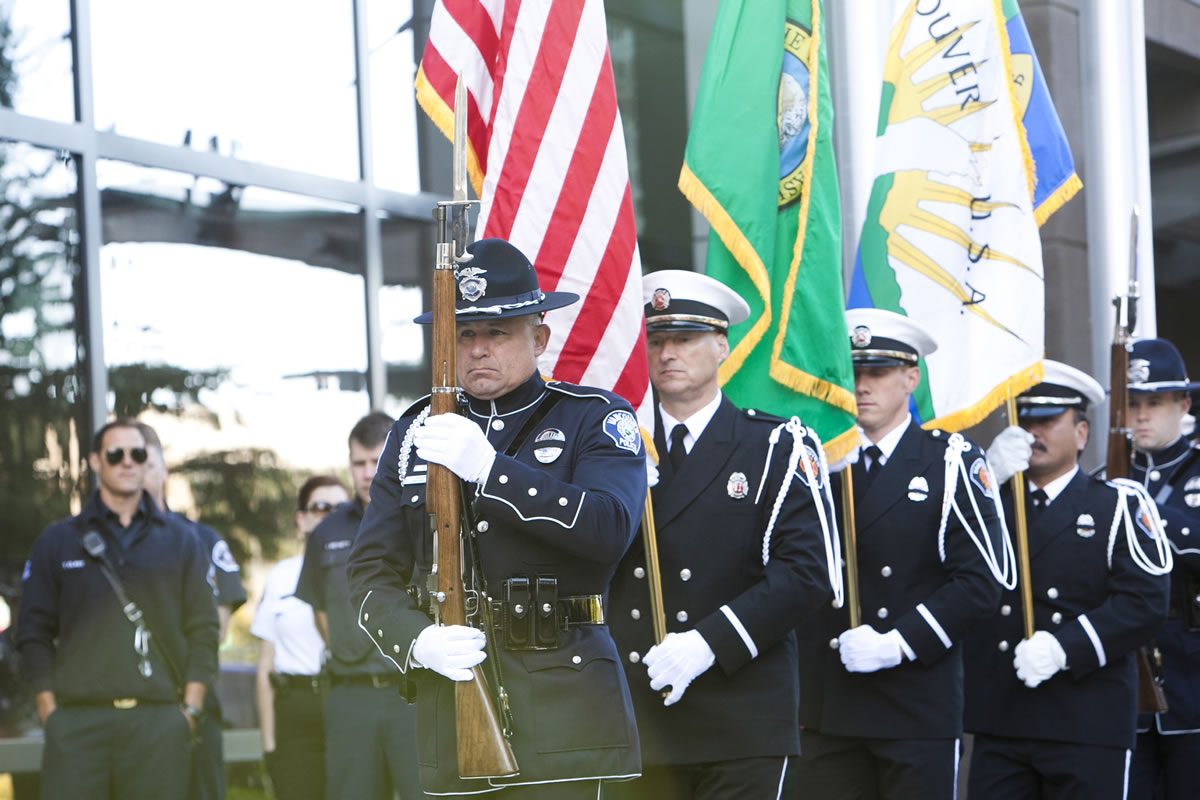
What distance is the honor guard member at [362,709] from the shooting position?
6344 mm

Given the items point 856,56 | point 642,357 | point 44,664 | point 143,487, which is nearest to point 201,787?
point 44,664

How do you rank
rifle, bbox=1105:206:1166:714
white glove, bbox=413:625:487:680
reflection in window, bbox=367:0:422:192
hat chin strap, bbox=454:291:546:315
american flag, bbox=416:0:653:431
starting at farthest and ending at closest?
reflection in window, bbox=367:0:422:192, rifle, bbox=1105:206:1166:714, american flag, bbox=416:0:653:431, hat chin strap, bbox=454:291:546:315, white glove, bbox=413:625:487:680

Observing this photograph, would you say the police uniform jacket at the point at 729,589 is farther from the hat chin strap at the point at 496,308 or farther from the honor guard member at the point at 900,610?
the hat chin strap at the point at 496,308

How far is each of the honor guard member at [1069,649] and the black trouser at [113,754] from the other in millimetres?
3016

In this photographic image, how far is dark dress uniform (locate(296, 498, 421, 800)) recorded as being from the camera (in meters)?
6.34

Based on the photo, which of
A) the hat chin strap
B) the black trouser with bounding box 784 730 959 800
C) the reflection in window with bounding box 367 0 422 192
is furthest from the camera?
the reflection in window with bounding box 367 0 422 192

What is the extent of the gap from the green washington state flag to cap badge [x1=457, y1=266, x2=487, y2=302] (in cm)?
176

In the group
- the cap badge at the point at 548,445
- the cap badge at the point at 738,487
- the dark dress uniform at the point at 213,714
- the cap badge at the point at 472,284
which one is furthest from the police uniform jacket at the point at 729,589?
the dark dress uniform at the point at 213,714

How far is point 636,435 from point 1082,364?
6.73 metres

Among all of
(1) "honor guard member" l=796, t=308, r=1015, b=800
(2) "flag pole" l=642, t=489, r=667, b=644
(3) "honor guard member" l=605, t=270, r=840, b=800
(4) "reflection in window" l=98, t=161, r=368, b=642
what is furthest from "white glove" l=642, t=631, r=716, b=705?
(4) "reflection in window" l=98, t=161, r=368, b=642

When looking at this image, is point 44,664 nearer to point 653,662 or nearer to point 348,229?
point 653,662

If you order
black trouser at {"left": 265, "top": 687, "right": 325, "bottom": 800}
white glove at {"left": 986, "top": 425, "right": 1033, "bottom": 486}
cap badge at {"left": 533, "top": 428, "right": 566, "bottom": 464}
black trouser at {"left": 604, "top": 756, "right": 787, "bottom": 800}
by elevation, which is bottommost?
black trouser at {"left": 265, "top": 687, "right": 325, "bottom": 800}

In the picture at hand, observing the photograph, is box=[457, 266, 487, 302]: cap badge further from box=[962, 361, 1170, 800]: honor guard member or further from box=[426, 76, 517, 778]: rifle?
box=[962, 361, 1170, 800]: honor guard member

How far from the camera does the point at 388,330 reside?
28.8ft
